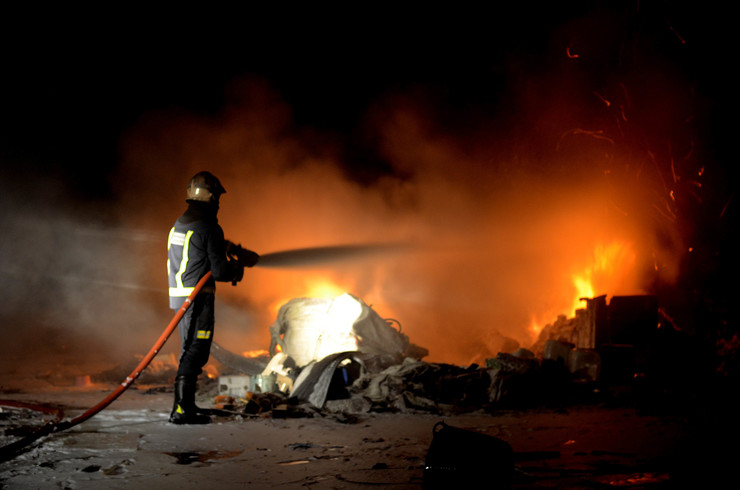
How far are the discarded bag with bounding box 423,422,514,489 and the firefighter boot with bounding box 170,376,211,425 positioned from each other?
7.82 feet

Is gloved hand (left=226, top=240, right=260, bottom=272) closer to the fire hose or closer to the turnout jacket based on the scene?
the fire hose

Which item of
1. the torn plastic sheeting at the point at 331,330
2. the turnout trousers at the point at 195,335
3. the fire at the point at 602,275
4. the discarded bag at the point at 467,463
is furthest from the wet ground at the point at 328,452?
the fire at the point at 602,275

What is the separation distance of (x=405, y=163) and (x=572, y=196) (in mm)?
4641

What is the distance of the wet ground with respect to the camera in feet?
8.49

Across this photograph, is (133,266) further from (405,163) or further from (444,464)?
(444,464)

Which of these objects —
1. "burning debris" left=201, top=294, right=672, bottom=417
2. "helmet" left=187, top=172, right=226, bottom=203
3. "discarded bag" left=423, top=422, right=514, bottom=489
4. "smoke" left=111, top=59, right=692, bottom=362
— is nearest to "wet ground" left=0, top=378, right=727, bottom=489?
"discarded bag" left=423, top=422, right=514, bottom=489

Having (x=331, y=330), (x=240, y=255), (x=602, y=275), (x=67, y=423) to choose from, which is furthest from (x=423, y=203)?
(x=67, y=423)

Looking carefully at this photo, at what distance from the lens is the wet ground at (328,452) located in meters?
2.59

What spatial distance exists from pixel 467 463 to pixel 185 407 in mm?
2613

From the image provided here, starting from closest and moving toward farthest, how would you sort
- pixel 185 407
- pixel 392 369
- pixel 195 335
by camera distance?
pixel 185 407
pixel 195 335
pixel 392 369

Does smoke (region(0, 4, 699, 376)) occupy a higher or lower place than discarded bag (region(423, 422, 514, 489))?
higher

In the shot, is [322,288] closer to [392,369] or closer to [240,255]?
[392,369]

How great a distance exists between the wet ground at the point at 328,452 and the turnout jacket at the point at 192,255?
1.06 metres

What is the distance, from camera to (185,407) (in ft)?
13.2
